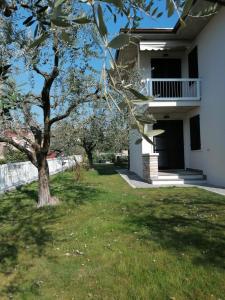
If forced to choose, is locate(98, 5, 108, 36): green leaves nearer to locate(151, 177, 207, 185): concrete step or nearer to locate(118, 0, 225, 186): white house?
locate(118, 0, 225, 186): white house

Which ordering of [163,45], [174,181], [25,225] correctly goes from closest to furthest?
[25,225] < [174,181] < [163,45]

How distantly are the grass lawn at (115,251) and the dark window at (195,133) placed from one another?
6.96m

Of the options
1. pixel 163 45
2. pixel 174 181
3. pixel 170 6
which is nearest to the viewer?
pixel 170 6

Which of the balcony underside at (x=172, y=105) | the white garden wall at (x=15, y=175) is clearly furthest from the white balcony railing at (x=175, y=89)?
the white garden wall at (x=15, y=175)

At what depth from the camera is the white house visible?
15.3 metres

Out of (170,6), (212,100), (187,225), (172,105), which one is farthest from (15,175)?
(170,6)

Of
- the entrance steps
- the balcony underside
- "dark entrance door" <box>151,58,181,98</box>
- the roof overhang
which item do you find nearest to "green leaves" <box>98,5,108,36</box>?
the balcony underside

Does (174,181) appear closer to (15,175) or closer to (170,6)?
(15,175)

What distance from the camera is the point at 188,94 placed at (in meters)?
18.5

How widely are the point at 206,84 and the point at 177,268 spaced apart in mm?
12356

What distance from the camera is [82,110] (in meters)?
11.4

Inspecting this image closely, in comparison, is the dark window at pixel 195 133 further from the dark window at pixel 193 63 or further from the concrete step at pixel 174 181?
the dark window at pixel 193 63

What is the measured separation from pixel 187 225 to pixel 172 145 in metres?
12.4

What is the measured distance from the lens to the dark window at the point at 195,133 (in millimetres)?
18047
